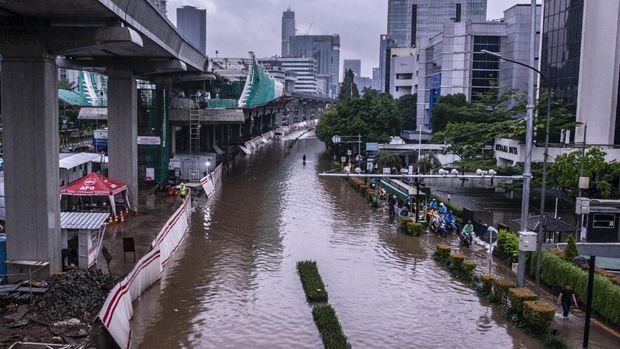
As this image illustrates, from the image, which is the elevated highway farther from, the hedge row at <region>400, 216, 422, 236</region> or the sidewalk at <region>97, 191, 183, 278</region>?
A: the hedge row at <region>400, 216, 422, 236</region>

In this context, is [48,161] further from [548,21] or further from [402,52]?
[402,52]

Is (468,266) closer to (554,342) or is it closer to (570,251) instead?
(570,251)

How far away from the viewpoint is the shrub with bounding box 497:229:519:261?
23484mm

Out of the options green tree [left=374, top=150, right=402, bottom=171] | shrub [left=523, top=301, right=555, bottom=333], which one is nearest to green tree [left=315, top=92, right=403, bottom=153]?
green tree [left=374, top=150, right=402, bottom=171]

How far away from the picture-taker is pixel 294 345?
50.0 ft

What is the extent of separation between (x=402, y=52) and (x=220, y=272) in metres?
119

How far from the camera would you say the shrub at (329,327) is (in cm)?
1471

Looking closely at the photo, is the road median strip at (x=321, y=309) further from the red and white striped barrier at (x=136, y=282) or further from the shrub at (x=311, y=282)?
the red and white striped barrier at (x=136, y=282)

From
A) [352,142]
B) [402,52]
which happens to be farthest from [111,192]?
[402,52]

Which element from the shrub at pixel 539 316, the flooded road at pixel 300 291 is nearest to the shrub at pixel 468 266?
the flooded road at pixel 300 291

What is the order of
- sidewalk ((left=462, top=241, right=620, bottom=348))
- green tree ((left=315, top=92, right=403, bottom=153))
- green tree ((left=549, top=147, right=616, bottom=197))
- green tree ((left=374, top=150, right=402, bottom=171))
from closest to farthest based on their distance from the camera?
sidewalk ((left=462, top=241, right=620, bottom=348))
green tree ((left=549, top=147, right=616, bottom=197))
green tree ((left=374, top=150, right=402, bottom=171))
green tree ((left=315, top=92, right=403, bottom=153))

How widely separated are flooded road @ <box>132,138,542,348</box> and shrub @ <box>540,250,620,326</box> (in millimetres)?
2575

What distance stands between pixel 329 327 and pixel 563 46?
3825 cm

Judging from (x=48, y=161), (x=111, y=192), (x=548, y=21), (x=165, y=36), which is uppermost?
(x=548, y=21)
